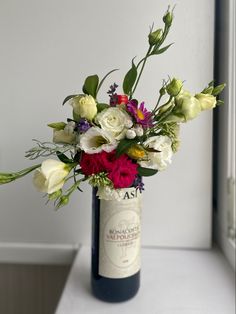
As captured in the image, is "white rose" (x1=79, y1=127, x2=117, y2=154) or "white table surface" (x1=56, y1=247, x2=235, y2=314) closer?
"white rose" (x1=79, y1=127, x2=117, y2=154)

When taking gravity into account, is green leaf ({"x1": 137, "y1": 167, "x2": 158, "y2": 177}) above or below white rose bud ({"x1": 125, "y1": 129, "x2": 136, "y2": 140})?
below

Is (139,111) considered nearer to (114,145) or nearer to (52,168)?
(114,145)

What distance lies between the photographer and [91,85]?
749mm

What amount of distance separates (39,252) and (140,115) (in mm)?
612

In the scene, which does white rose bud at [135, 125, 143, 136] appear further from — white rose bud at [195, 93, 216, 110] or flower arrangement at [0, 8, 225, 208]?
white rose bud at [195, 93, 216, 110]

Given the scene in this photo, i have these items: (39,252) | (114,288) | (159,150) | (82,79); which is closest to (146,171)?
(159,150)

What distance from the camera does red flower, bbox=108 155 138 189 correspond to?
691 millimetres

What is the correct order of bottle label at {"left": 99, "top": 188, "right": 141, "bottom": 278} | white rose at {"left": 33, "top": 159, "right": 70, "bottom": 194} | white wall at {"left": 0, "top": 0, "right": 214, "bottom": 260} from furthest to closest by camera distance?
white wall at {"left": 0, "top": 0, "right": 214, "bottom": 260}
bottle label at {"left": 99, "top": 188, "right": 141, "bottom": 278}
white rose at {"left": 33, "top": 159, "right": 70, "bottom": 194}

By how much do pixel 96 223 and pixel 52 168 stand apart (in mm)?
213

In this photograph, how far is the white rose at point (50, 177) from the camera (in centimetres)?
66

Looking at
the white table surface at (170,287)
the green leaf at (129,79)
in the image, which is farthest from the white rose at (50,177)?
the white table surface at (170,287)

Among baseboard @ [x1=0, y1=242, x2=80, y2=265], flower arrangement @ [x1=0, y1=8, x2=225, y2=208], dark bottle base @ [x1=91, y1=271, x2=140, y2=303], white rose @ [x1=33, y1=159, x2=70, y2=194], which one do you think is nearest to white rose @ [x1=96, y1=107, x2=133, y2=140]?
flower arrangement @ [x1=0, y1=8, x2=225, y2=208]

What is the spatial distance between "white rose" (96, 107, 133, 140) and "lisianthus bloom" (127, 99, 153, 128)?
1 cm

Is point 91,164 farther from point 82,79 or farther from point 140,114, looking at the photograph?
point 82,79
